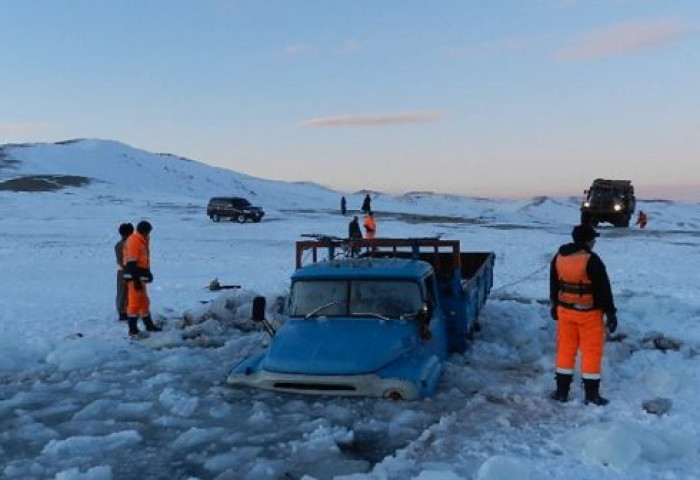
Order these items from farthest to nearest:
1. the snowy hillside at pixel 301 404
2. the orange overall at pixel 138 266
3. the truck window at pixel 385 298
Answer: the orange overall at pixel 138 266, the truck window at pixel 385 298, the snowy hillside at pixel 301 404

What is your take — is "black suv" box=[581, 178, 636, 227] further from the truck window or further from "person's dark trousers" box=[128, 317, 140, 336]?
the truck window

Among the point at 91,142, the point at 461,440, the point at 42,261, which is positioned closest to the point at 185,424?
the point at 461,440

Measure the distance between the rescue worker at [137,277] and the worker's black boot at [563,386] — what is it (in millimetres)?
6562

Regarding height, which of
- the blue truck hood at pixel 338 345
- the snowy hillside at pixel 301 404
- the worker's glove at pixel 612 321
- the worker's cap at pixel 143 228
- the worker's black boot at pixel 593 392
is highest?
the worker's cap at pixel 143 228

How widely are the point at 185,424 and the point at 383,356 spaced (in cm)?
214

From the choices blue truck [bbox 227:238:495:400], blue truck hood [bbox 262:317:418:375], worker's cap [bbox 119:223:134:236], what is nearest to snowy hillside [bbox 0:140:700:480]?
blue truck [bbox 227:238:495:400]

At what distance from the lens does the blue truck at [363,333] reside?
7.67m

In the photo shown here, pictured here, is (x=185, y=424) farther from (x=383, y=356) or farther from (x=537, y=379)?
(x=537, y=379)

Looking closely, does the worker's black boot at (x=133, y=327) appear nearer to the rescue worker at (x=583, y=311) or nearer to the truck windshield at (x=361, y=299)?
the truck windshield at (x=361, y=299)

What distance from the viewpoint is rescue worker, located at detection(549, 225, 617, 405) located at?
7.75 meters

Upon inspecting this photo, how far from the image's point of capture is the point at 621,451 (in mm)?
6164

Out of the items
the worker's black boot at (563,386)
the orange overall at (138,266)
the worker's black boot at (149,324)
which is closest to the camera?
the worker's black boot at (563,386)

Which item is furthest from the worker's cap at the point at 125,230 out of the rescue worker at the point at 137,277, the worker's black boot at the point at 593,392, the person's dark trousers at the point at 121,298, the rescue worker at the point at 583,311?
the worker's black boot at the point at 593,392

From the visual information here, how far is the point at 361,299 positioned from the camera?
867cm
